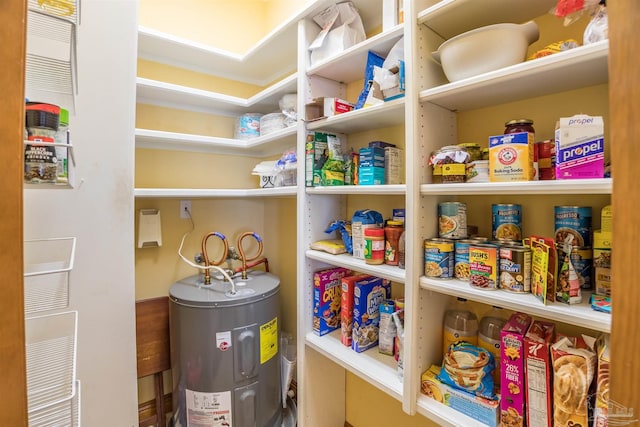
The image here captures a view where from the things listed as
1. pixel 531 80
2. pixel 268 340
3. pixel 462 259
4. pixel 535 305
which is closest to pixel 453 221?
pixel 462 259

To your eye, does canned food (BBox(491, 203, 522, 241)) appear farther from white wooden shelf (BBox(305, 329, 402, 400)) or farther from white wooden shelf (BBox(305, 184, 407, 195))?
white wooden shelf (BBox(305, 329, 402, 400))

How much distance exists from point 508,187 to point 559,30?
1.77ft

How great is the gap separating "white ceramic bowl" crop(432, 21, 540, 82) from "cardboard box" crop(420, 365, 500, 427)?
933mm

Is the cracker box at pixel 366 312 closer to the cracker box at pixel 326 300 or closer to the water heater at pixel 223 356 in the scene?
the cracker box at pixel 326 300

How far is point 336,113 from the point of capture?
4.01 feet

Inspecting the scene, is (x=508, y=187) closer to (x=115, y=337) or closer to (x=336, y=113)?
(x=336, y=113)

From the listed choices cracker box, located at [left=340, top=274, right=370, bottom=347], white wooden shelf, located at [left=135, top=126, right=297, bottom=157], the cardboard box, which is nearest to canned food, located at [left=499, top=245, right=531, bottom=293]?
the cardboard box

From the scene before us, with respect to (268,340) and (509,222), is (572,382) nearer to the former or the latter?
(509,222)

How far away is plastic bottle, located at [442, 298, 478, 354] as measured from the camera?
→ 3.28 feet

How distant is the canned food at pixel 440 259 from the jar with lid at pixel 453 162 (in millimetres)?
196

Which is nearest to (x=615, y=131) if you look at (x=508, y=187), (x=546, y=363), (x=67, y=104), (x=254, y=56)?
(x=508, y=187)

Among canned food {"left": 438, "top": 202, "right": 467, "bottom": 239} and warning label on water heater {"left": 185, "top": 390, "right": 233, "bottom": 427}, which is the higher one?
canned food {"left": 438, "top": 202, "right": 467, "bottom": 239}

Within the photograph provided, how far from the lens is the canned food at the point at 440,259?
910 millimetres

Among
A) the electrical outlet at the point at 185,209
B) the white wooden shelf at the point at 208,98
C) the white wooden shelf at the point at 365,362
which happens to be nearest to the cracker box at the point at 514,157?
the white wooden shelf at the point at 365,362
